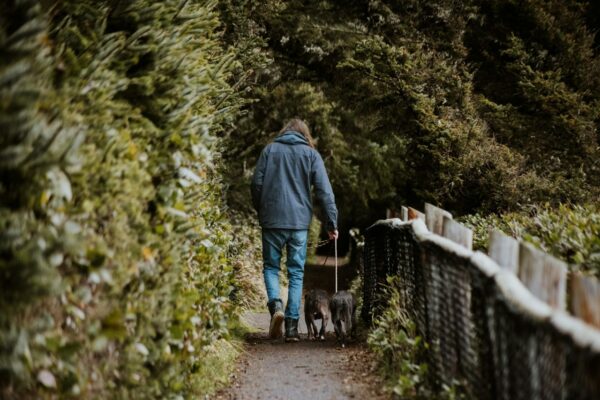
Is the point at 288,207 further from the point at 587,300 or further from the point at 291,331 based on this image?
the point at 587,300

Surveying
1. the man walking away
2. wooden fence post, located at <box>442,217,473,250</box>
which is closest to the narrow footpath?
the man walking away

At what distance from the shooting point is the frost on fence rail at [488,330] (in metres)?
2.51

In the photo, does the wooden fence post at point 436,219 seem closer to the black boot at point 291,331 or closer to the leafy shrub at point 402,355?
the leafy shrub at point 402,355

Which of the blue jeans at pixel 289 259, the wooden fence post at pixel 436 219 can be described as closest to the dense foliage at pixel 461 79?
the blue jeans at pixel 289 259

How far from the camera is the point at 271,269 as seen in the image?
25.9 ft

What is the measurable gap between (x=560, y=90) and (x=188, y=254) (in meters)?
8.52

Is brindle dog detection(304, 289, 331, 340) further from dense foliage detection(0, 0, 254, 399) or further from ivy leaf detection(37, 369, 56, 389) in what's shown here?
ivy leaf detection(37, 369, 56, 389)

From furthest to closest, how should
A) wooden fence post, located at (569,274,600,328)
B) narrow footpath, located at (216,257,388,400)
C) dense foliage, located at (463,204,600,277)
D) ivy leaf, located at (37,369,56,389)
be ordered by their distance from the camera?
narrow footpath, located at (216,257,388,400), dense foliage, located at (463,204,600,277), ivy leaf, located at (37,369,56,389), wooden fence post, located at (569,274,600,328)

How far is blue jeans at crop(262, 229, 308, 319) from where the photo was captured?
25.6 ft

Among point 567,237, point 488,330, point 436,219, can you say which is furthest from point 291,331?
point 488,330

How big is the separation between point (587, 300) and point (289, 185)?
5349mm

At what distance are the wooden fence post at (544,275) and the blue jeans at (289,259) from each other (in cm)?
460

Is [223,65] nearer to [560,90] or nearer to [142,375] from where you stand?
[142,375]

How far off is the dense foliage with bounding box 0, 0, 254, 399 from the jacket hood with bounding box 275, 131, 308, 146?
2522 mm
